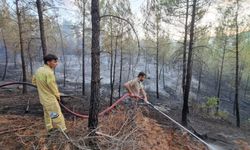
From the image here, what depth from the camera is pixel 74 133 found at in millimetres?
4762

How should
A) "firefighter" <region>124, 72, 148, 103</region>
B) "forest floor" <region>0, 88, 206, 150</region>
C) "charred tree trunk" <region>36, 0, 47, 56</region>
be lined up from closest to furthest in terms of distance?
"forest floor" <region>0, 88, 206, 150</region>, "firefighter" <region>124, 72, 148, 103</region>, "charred tree trunk" <region>36, 0, 47, 56</region>

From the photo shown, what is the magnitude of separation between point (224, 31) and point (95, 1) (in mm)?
22688

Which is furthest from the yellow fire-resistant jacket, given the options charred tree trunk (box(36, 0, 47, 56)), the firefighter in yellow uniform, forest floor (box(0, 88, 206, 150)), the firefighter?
charred tree trunk (box(36, 0, 47, 56))

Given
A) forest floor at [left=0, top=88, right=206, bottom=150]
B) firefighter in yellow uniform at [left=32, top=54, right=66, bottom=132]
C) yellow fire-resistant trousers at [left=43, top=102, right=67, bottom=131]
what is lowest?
forest floor at [left=0, top=88, right=206, bottom=150]

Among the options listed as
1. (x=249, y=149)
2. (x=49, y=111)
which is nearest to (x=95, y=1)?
(x=49, y=111)

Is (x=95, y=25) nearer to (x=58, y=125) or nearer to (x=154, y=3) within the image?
(x=154, y=3)

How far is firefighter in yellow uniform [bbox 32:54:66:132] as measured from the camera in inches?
173

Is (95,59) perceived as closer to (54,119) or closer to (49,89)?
(49,89)

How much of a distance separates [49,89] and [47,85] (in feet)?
0.30

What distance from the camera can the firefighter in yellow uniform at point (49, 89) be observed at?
14.4 feet

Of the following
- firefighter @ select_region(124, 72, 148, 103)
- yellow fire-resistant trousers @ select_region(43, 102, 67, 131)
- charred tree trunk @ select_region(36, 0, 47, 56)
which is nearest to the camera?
yellow fire-resistant trousers @ select_region(43, 102, 67, 131)

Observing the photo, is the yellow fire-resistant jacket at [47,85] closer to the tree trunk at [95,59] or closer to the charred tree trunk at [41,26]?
the tree trunk at [95,59]

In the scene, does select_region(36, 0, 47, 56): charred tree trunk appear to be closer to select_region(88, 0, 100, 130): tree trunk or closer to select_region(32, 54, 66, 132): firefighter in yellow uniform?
select_region(32, 54, 66, 132): firefighter in yellow uniform

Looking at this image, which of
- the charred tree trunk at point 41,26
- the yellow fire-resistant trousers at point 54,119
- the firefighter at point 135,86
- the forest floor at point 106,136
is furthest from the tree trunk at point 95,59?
the charred tree trunk at point 41,26
